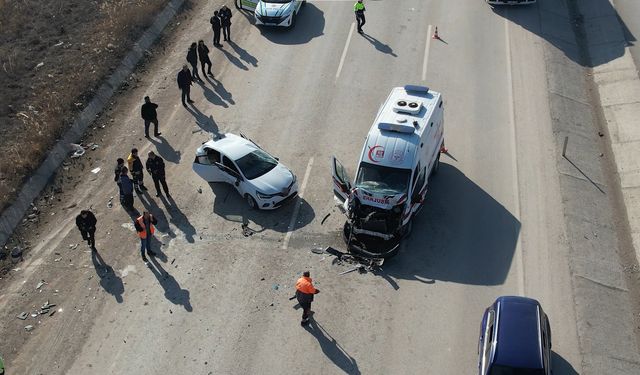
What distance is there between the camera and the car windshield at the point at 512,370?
14.9 meters

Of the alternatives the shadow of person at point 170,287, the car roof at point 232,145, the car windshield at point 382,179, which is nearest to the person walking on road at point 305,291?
the shadow of person at point 170,287

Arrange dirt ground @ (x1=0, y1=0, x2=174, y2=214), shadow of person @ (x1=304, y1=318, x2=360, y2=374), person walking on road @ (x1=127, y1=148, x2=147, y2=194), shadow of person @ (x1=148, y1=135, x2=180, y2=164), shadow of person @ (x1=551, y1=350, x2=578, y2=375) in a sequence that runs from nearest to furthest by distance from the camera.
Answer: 1. shadow of person @ (x1=551, y1=350, x2=578, y2=375)
2. shadow of person @ (x1=304, y1=318, x2=360, y2=374)
3. person walking on road @ (x1=127, y1=148, x2=147, y2=194)
4. shadow of person @ (x1=148, y1=135, x2=180, y2=164)
5. dirt ground @ (x1=0, y1=0, x2=174, y2=214)

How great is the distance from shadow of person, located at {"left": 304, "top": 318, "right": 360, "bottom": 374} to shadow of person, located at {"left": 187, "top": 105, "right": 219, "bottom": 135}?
377 inches

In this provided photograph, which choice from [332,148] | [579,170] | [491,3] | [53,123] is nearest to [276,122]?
[332,148]

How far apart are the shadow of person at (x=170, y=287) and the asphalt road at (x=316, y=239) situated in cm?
4

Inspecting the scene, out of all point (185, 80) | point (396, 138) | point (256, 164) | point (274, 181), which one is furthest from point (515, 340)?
point (185, 80)

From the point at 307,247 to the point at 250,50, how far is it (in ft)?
40.2

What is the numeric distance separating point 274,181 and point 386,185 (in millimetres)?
3476

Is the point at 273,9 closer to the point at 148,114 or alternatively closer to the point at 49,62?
the point at 148,114

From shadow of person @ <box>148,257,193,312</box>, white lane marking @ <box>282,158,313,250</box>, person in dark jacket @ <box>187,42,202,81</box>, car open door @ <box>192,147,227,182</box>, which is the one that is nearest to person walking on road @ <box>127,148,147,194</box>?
car open door @ <box>192,147,227,182</box>

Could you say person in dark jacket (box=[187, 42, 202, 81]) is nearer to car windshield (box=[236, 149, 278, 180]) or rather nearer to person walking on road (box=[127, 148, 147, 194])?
person walking on road (box=[127, 148, 147, 194])

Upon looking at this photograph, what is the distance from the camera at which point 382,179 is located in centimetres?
1980

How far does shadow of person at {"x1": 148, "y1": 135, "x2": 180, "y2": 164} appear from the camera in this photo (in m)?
24.0

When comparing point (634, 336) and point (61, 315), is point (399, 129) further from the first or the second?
point (61, 315)
